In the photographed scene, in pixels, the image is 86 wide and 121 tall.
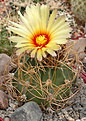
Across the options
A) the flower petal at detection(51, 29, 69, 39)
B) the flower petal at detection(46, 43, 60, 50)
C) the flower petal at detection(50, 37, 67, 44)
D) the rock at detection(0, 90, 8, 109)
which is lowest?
the rock at detection(0, 90, 8, 109)

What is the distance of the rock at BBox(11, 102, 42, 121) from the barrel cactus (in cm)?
5

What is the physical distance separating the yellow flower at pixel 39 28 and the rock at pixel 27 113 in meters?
0.31

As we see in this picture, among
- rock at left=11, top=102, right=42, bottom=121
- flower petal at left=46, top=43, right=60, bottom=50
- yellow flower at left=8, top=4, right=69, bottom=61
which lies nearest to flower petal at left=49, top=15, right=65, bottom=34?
yellow flower at left=8, top=4, right=69, bottom=61

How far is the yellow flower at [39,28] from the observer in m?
0.79

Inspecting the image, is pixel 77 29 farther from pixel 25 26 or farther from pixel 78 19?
pixel 25 26

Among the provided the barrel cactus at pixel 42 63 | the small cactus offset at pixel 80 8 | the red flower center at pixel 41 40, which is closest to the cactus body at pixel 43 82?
the barrel cactus at pixel 42 63

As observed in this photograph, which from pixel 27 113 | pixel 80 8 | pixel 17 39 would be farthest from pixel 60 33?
pixel 80 8

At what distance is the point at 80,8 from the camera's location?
172 centimetres

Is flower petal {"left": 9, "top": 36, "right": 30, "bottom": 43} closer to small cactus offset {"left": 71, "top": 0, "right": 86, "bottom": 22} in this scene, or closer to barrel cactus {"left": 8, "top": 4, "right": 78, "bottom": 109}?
barrel cactus {"left": 8, "top": 4, "right": 78, "bottom": 109}

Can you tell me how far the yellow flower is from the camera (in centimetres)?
79

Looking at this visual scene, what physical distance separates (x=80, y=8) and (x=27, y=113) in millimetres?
1215

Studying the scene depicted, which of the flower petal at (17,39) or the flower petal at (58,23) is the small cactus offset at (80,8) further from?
the flower petal at (17,39)

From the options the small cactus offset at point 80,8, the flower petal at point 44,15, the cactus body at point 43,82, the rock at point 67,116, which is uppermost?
the small cactus offset at point 80,8

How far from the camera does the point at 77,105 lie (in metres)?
1.06
